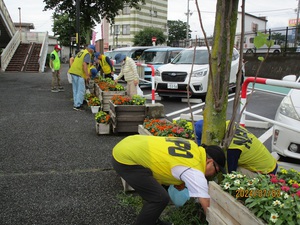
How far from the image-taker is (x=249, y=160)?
3242mm

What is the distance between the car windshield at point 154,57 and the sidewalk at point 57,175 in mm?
6939

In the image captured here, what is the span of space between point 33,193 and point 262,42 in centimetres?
308

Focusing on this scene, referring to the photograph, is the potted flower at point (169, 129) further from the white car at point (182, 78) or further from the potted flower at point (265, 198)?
the white car at point (182, 78)

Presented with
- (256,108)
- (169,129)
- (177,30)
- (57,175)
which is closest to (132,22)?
(177,30)

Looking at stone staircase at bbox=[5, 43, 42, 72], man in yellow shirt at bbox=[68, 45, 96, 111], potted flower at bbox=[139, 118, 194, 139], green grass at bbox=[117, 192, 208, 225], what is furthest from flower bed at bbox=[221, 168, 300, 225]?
stone staircase at bbox=[5, 43, 42, 72]

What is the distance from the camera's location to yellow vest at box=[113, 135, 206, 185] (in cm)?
258

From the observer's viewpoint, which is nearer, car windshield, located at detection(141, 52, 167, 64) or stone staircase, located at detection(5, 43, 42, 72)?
car windshield, located at detection(141, 52, 167, 64)

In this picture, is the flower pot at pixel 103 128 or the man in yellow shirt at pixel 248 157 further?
the flower pot at pixel 103 128

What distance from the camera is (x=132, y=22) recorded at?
2766 inches

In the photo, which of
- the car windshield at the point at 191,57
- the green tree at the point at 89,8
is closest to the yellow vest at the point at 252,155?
the car windshield at the point at 191,57

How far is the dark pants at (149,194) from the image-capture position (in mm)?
2662

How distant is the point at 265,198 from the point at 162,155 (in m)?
0.91

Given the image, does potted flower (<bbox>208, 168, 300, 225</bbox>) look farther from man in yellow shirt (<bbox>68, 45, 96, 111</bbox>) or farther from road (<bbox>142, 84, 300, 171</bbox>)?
man in yellow shirt (<bbox>68, 45, 96, 111</bbox>)

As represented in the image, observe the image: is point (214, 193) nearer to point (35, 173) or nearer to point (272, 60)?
point (35, 173)
